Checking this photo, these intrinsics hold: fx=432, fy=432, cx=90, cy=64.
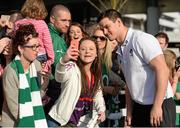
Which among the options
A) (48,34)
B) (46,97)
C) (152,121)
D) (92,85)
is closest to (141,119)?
(152,121)

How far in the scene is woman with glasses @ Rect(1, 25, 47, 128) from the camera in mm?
3902

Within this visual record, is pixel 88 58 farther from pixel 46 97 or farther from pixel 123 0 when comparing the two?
pixel 123 0

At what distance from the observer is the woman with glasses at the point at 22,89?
3.90m

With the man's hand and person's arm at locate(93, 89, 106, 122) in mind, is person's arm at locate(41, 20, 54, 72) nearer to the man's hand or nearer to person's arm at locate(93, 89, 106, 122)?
person's arm at locate(93, 89, 106, 122)

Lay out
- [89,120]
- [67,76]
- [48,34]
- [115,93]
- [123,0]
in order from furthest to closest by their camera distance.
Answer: [123,0] → [115,93] → [48,34] → [89,120] → [67,76]

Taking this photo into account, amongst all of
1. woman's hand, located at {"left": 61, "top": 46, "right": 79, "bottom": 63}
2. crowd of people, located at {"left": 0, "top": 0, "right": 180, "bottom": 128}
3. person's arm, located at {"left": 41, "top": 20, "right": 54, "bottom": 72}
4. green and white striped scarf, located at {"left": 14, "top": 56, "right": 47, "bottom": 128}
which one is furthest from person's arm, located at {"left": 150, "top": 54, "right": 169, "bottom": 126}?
person's arm, located at {"left": 41, "top": 20, "right": 54, "bottom": 72}

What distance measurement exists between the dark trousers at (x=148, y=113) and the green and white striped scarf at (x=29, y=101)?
0.99 meters

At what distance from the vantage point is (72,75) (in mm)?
4430

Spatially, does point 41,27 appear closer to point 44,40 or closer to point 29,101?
point 44,40

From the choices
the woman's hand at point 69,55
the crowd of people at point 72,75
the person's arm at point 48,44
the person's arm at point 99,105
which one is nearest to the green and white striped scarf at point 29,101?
the crowd of people at point 72,75

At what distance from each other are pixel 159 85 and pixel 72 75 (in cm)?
95

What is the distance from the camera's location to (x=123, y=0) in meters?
10.9

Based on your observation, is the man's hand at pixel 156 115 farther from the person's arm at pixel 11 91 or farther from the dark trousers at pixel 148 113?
the person's arm at pixel 11 91

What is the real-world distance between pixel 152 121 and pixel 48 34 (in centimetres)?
172
